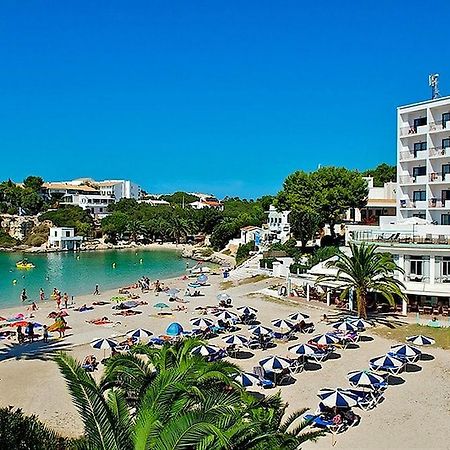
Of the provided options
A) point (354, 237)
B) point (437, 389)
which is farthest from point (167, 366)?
point (354, 237)

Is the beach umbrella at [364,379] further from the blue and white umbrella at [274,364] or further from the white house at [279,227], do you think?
the white house at [279,227]

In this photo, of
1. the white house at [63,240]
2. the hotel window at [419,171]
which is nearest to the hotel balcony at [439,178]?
the hotel window at [419,171]

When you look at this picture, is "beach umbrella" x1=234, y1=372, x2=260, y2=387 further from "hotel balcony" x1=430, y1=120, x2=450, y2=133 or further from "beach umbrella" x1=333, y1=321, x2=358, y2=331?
"hotel balcony" x1=430, y1=120, x2=450, y2=133

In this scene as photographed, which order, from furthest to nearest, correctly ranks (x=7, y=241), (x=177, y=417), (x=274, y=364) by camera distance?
(x=7, y=241)
(x=274, y=364)
(x=177, y=417)

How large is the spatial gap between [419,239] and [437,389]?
14293 mm

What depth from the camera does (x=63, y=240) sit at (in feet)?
333

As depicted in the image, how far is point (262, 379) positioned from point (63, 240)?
88124mm

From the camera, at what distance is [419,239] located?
3194cm

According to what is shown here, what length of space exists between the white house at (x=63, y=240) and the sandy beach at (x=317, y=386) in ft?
234

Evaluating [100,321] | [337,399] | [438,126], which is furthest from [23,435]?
[438,126]

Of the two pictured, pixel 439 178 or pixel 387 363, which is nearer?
pixel 387 363

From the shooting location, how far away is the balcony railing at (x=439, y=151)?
42.9 meters

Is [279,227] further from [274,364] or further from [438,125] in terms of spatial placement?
[274,364]

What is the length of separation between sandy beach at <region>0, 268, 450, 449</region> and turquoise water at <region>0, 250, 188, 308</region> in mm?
19636
